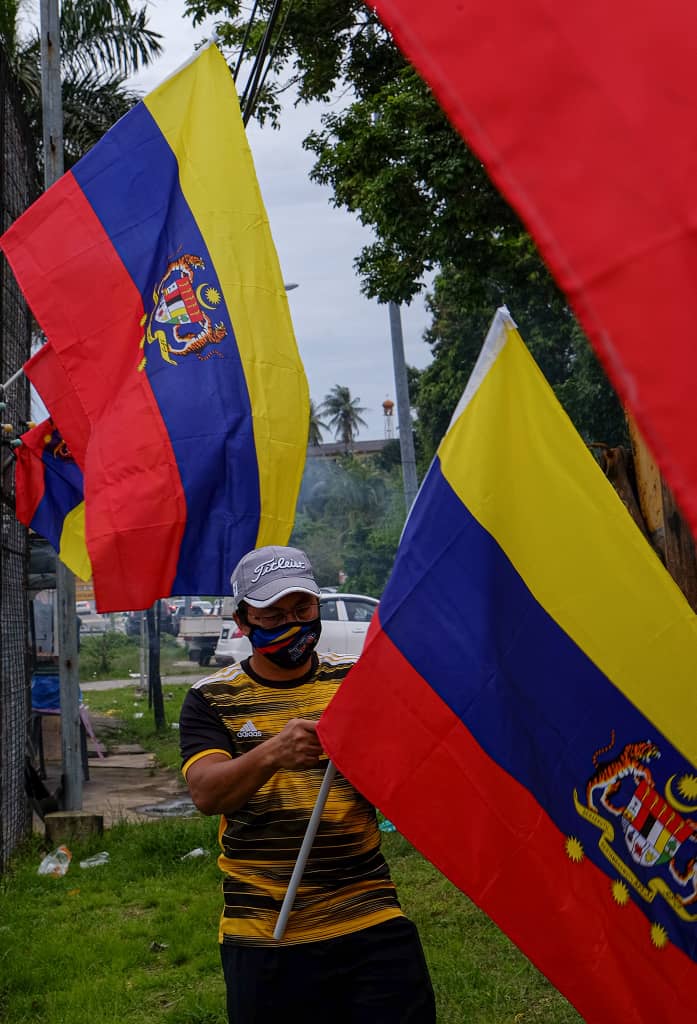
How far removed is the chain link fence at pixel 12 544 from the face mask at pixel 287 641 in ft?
16.1

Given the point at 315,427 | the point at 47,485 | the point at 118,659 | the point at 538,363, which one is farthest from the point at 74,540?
the point at 315,427

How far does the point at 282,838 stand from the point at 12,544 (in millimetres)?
6589

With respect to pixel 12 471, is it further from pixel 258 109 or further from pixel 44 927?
pixel 258 109

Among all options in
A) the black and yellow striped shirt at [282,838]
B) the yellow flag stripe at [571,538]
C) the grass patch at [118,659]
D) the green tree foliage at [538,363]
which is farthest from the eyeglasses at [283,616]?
the grass patch at [118,659]

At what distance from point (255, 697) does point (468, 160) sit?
29.1 feet

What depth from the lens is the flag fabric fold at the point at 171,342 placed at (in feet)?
15.6

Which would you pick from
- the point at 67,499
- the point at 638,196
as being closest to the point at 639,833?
the point at 638,196

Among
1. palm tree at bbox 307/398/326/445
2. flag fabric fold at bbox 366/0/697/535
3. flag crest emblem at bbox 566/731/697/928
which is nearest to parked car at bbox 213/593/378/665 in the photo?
flag crest emblem at bbox 566/731/697/928

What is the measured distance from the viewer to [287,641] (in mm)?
3234

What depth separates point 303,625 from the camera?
324 centimetres

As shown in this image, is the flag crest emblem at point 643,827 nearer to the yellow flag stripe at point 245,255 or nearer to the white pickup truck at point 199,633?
the yellow flag stripe at point 245,255

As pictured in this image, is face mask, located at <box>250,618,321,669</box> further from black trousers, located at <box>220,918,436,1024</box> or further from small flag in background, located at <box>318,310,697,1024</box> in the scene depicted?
black trousers, located at <box>220,918,436,1024</box>

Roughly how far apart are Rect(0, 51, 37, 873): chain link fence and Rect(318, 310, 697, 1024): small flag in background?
18.5 feet

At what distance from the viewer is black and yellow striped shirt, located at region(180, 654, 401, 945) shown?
3080mm
